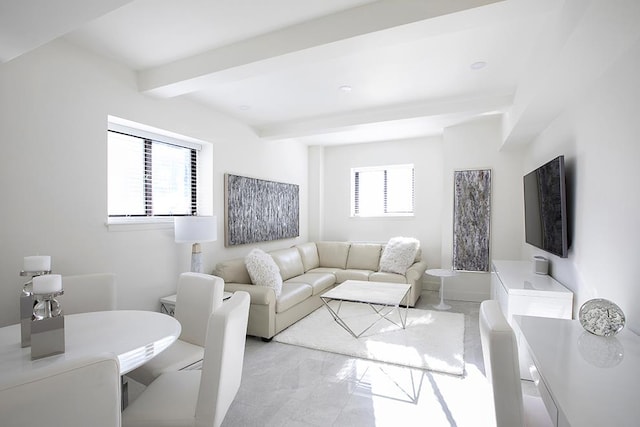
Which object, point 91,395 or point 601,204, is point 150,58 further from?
point 601,204

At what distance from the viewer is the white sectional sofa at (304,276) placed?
329 cm

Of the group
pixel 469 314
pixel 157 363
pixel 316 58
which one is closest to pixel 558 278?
pixel 469 314

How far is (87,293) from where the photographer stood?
84.0 inches

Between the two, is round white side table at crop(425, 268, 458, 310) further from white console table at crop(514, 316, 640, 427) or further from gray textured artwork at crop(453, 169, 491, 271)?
white console table at crop(514, 316, 640, 427)

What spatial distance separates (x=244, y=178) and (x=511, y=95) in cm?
326

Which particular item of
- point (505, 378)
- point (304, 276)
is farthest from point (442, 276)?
point (505, 378)

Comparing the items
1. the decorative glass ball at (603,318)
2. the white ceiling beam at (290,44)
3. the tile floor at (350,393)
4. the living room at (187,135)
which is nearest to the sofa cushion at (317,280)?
the living room at (187,135)

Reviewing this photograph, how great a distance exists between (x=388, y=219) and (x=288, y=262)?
207 centimetres

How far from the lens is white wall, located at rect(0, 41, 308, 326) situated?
2.08 m

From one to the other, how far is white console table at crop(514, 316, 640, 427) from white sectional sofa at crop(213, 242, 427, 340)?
232 centimetres

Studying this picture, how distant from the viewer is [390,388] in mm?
2385

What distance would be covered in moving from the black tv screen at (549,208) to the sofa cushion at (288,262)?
9.71ft

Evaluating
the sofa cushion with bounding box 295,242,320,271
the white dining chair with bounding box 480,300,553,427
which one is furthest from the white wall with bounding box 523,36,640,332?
the sofa cushion with bounding box 295,242,320,271

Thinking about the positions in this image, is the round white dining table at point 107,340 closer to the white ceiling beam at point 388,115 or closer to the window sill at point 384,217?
the white ceiling beam at point 388,115
